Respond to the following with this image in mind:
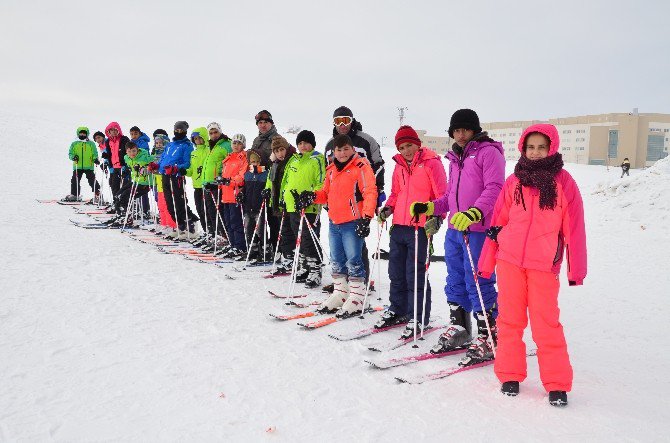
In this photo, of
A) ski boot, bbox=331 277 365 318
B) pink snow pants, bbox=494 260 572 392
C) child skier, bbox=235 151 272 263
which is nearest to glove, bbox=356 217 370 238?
ski boot, bbox=331 277 365 318

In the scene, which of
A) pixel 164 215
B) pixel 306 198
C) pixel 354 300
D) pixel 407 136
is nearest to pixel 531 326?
pixel 407 136

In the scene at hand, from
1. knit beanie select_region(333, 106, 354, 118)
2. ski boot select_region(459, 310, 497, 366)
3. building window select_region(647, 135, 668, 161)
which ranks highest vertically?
building window select_region(647, 135, 668, 161)

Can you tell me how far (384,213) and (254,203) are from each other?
3406 mm

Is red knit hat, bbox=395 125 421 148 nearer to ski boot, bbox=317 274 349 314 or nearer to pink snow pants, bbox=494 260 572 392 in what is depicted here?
pink snow pants, bbox=494 260 572 392

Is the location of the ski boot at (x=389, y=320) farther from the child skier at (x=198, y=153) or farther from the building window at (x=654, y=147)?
the building window at (x=654, y=147)

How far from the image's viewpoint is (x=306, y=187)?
5914 millimetres

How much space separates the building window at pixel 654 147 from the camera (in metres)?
69.6

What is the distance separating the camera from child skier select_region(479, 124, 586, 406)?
10.2 feet

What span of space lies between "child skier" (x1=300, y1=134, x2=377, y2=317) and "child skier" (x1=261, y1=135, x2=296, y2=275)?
4.87 ft

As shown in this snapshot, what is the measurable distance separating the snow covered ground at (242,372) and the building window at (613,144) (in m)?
72.2

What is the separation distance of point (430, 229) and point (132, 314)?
3058mm

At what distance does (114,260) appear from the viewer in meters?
7.22

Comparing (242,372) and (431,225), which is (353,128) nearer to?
(431,225)

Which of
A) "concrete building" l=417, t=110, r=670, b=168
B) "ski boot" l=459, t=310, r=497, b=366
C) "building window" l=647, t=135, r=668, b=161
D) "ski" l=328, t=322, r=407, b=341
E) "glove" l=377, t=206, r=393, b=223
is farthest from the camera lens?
"building window" l=647, t=135, r=668, b=161
